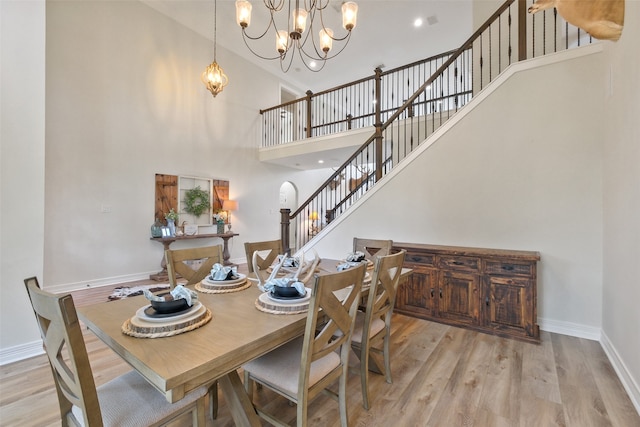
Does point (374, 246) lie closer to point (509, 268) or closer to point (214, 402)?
point (509, 268)

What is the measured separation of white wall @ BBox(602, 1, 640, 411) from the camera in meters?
1.90

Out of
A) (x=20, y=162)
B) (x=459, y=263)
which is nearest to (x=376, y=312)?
(x=459, y=263)

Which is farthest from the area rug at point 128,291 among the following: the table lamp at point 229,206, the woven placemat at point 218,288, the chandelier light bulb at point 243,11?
the chandelier light bulb at point 243,11

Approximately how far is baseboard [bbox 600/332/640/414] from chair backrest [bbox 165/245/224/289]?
9.75ft

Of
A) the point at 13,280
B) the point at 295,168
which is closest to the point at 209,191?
the point at 295,168

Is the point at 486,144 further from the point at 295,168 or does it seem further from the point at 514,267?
the point at 295,168

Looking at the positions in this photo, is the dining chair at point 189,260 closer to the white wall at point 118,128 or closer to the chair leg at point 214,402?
the chair leg at point 214,402

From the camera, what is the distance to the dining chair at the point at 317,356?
1246mm

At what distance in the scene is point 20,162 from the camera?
94.2 inches

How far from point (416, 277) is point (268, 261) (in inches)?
71.5

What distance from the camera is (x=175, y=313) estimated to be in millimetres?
1255

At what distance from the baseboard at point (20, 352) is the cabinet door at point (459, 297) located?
391 cm

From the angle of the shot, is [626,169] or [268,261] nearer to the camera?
[626,169]

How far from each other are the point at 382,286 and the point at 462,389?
98 cm
